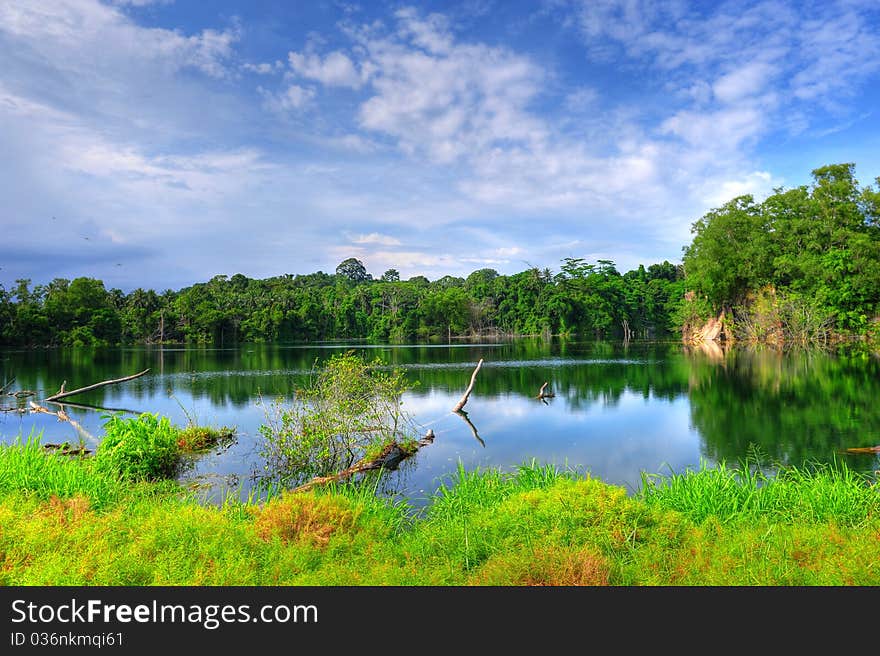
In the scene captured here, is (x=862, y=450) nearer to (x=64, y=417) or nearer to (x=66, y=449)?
(x=66, y=449)

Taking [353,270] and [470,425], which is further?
[353,270]

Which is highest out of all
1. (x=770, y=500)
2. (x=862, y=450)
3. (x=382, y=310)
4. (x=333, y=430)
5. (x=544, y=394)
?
(x=382, y=310)

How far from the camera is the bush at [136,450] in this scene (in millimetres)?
9000

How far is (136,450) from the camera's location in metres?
9.47

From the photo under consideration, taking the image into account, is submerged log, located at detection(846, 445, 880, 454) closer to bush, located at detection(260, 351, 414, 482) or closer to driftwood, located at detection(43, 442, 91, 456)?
bush, located at detection(260, 351, 414, 482)

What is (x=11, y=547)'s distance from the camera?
4.43 m

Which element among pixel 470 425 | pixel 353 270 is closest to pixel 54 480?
pixel 470 425

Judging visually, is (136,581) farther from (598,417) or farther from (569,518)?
(598,417)

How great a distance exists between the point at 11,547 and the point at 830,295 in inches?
1896

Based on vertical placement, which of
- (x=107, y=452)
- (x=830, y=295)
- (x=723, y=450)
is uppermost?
(x=830, y=295)

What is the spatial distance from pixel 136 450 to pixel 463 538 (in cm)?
718

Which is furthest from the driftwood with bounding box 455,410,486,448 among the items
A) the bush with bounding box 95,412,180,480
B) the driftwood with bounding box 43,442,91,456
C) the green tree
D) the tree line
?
the green tree

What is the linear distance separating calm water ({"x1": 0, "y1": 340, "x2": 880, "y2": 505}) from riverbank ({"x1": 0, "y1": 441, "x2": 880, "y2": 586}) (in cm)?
258
